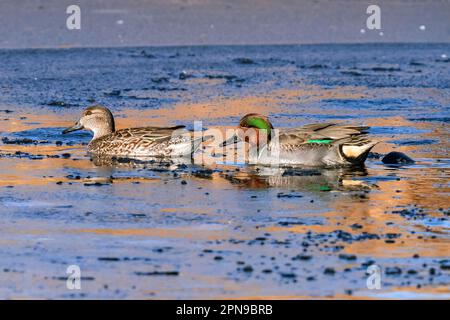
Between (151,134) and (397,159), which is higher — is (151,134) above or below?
above

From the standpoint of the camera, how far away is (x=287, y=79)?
25.1m

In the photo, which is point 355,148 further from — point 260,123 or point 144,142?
point 144,142


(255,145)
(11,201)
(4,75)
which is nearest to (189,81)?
(4,75)

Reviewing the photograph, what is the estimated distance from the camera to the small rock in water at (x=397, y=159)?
13.8 meters

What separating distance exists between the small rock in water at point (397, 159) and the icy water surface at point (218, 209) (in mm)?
222

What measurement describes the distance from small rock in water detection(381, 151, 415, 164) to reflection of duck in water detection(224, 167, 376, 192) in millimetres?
554

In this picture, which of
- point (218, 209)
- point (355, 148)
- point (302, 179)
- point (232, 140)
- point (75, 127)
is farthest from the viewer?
point (75, 127)

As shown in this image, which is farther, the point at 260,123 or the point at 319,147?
the point at 260,123

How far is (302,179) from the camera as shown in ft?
41.6

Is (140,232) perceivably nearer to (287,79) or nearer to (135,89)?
(135,89)

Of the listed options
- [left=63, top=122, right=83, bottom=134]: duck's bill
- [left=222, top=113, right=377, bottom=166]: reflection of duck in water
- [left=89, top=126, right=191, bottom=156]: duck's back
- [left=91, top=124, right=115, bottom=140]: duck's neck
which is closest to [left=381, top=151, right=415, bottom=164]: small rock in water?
[left=222, top=113, right=377, bottom=166]: reflection of duck in water

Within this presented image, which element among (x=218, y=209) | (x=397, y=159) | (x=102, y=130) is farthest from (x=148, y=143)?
(x=218, y=209)

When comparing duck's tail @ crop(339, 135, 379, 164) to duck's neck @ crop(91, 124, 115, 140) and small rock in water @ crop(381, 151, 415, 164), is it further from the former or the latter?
duck's neck @ crop(91, 124, 115, 140)

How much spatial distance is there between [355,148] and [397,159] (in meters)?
0.59
